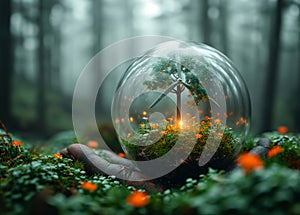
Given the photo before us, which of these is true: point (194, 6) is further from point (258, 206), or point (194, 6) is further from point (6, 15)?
point (258, 206)

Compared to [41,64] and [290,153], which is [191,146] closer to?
[290,153]

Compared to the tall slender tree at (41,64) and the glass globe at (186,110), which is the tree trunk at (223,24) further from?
the glass globe at (186,110)

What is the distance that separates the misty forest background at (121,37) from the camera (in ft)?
35.1

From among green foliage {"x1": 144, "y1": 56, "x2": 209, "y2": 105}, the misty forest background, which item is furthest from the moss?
the misty forest background

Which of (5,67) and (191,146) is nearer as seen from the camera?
(191,146)

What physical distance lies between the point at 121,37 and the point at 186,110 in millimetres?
23419

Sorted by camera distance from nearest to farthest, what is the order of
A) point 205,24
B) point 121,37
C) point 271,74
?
point 271,74 → point 205,24 → point 121,37

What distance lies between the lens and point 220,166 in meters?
3.29

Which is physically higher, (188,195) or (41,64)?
(188,195)

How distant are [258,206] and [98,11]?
60.1 ft

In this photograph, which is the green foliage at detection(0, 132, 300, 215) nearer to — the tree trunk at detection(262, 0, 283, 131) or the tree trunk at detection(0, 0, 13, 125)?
the tree trunk at detection(262, 0, 283, 131)

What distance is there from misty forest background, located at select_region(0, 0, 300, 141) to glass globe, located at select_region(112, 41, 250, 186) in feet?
22.9

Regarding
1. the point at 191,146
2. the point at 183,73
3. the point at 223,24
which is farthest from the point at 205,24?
the point at 191,146

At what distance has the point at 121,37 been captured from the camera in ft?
83.4
